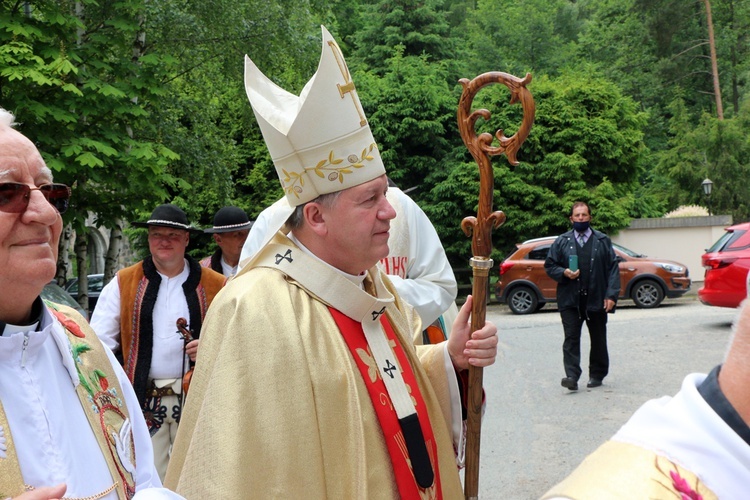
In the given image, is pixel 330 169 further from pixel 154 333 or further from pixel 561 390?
pixel 561 390

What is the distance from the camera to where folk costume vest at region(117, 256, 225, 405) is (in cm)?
498

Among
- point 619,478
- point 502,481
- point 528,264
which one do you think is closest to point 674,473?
point 619,478

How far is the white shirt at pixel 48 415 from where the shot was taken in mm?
2027

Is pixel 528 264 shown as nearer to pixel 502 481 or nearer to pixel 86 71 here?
pixel 86 71

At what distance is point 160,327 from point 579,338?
5765 mm

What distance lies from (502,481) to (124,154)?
754 cm

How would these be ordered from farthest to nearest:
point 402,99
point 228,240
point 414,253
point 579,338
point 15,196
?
1. point 402,99
2. point 579,338
3. point 228,240
4. point 414,253
5. point 15,196

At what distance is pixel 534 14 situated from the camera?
129 ft

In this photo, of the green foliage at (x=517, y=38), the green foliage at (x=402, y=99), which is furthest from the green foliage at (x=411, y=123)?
the green foliage at (x=517, y=38)

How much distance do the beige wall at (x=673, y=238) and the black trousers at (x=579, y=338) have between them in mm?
15854

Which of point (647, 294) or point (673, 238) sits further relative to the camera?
point (673, 238)

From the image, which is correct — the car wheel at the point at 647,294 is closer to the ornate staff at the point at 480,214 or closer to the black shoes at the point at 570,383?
the black shoes at the point at 570,383

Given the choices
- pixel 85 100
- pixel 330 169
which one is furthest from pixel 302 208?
pixel 85 100

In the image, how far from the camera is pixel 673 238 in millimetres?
25422
